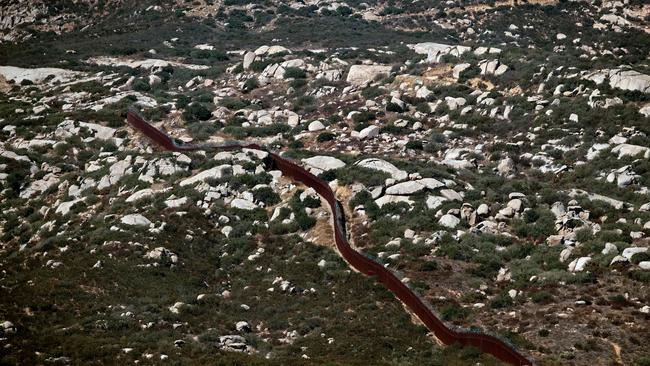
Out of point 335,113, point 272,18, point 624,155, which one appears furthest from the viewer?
point 272,18

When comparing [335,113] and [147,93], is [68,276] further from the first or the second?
[147,93]

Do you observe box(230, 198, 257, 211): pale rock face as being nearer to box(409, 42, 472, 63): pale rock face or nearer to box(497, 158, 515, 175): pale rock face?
box(497, 158, 515, 175): pale rock face

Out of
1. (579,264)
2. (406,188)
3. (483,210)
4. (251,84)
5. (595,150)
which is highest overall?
(579,264)

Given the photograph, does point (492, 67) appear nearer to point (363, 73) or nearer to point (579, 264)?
point (363, 73)

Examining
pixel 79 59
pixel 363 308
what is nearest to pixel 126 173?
pixel 363 308

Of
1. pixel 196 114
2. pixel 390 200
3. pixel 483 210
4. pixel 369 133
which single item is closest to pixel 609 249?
pixel 483 210

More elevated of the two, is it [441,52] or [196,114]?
[441,52]

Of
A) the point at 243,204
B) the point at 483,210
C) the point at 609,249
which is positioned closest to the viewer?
the point at 609,249
